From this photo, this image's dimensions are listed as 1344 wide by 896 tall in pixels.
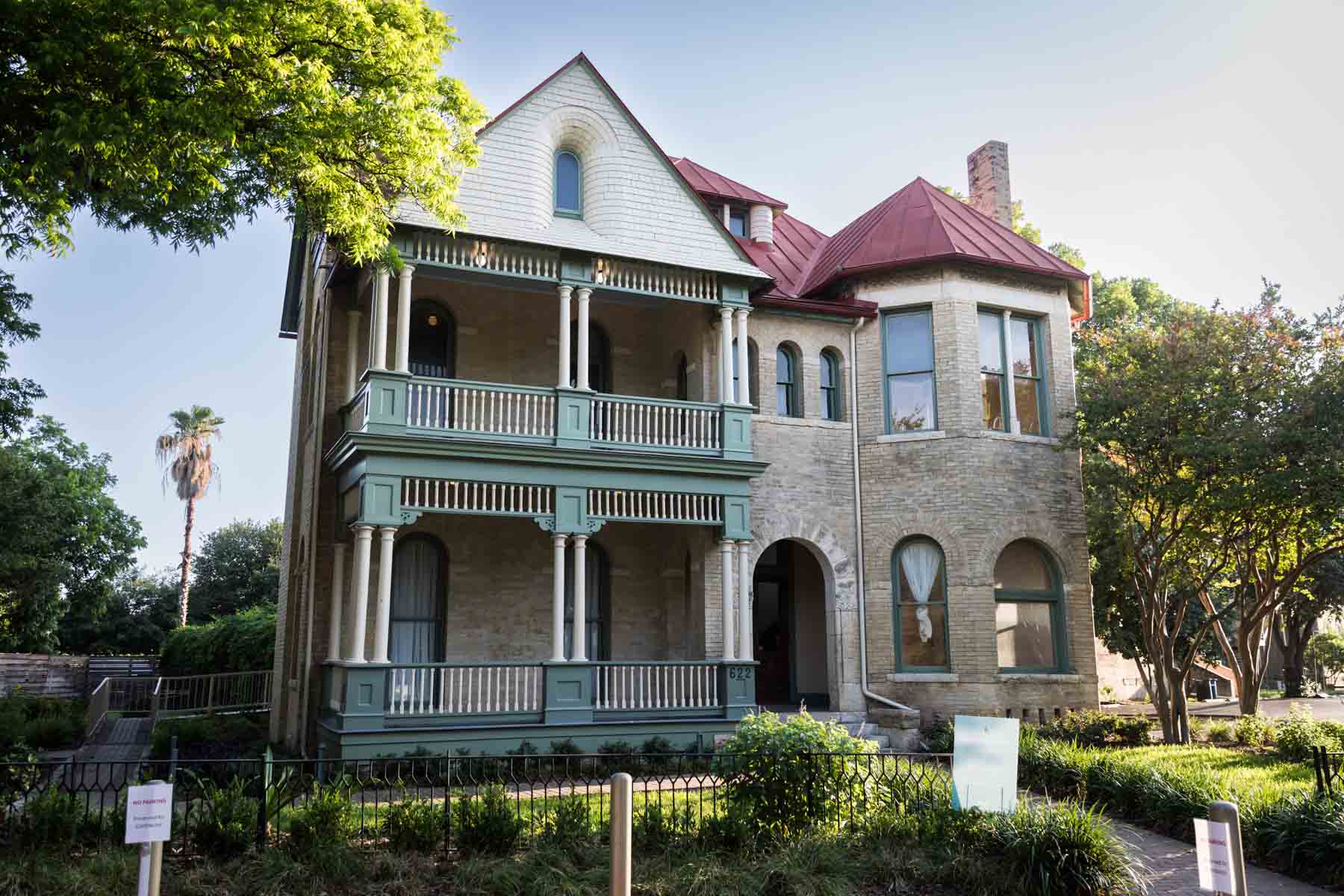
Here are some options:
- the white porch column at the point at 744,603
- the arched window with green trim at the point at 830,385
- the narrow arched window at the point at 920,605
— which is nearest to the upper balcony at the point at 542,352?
the white porch column at the point at 744,603

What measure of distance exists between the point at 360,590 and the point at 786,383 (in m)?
8.48

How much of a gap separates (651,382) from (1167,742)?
10.7 m

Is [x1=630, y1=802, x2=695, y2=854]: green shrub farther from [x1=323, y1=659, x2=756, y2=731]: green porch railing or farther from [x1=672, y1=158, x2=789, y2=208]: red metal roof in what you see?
[x1=672, y1=158, x2=789, y2=208]: red metal roof

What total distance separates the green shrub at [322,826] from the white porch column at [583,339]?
8.02 meters

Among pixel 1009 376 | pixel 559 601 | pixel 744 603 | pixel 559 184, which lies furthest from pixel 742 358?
pixel 1009 376

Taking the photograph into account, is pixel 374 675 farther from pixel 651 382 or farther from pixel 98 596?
pixel 98 596

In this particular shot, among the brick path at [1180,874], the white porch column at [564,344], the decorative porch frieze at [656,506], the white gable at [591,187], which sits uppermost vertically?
the white gable at [591,187]

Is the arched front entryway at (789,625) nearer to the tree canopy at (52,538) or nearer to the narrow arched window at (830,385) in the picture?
the narrow arched window at (830,385)

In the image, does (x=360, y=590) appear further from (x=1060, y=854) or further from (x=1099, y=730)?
(x=1099, y=730)

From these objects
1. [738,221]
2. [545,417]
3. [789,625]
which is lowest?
[789,625]

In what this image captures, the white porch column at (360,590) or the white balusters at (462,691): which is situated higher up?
the white porch column at (360,590)

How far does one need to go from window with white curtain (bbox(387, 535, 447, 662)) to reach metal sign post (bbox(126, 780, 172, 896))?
30.7 feet

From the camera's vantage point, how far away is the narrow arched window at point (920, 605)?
58.2 feet

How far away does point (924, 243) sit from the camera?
19.0 m
